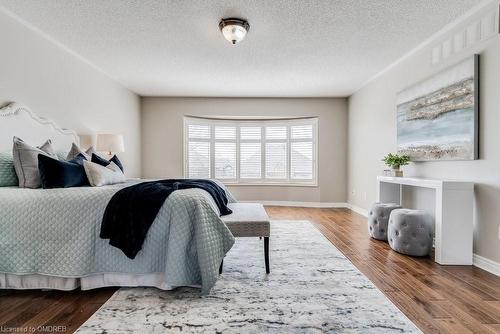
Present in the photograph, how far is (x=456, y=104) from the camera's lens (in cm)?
303

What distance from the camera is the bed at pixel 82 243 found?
210 cm

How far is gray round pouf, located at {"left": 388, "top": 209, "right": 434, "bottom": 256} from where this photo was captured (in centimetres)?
307

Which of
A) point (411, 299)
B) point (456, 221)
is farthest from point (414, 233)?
point (411, 299)

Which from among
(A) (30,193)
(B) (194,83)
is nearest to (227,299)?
(A) (30,193)

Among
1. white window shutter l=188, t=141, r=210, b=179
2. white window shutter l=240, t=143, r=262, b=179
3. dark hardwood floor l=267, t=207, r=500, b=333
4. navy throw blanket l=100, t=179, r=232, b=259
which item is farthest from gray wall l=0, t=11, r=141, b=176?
dark hardwood floor l=267, t=207, r=500, b=333

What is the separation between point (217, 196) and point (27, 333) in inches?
62.0

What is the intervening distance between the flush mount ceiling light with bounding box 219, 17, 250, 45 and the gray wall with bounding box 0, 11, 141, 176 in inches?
86.6

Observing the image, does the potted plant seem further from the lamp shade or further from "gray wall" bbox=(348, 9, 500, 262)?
the lamp shade

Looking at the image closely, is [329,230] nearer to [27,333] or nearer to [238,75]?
[238,75]

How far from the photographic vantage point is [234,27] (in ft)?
9.93

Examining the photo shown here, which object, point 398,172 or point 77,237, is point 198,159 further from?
point 77,237

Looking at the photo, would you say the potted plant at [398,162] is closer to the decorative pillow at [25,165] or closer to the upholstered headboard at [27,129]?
the decorative pillow at [25,165]

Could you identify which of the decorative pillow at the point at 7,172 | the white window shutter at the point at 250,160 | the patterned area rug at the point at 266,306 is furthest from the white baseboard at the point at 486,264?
the white window shutter at the point at 250,160

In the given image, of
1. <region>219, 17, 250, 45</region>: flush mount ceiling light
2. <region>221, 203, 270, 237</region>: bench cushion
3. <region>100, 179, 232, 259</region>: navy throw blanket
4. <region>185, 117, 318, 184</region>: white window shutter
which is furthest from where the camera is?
<region>185, 117, 318, 184</region>: white window shutter
